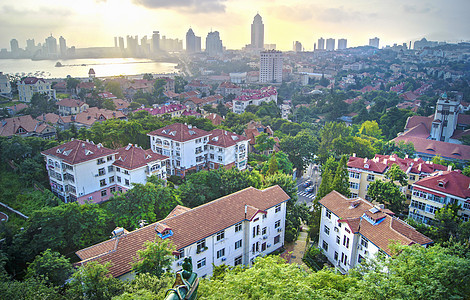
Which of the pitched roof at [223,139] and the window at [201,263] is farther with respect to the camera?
the pitched roof at [223,139]

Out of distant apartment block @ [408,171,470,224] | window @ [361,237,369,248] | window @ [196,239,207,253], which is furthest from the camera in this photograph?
distant apartment block @ [408,171,470,224]

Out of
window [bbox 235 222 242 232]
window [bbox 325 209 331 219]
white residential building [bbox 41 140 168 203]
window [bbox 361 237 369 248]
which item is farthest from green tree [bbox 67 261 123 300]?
white residential building [bbox 41 140 168 203]

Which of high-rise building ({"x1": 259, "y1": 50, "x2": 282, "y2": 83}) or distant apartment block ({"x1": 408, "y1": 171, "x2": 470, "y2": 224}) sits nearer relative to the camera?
distant apartment block ({"x1": 408, "y1": 171, "x2": 470, "y2": 224})

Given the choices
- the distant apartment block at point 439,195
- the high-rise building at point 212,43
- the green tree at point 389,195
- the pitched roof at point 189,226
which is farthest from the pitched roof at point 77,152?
the high-rise building at point 212,43

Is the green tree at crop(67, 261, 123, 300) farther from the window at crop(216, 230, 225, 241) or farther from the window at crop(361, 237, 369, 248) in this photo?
the window at crop(361, 237, 369, 248)

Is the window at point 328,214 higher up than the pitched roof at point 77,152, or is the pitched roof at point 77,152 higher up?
the pitched roof at point 77,152

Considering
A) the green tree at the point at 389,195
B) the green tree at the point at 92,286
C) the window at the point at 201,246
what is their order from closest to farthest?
1. the green tree at the point at 92,286
2. the window at the point at 201,246
3. the green tree at the point at 389,195

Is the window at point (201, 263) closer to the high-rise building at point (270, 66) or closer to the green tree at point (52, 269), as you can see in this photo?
the green tree at point (52, 269)
